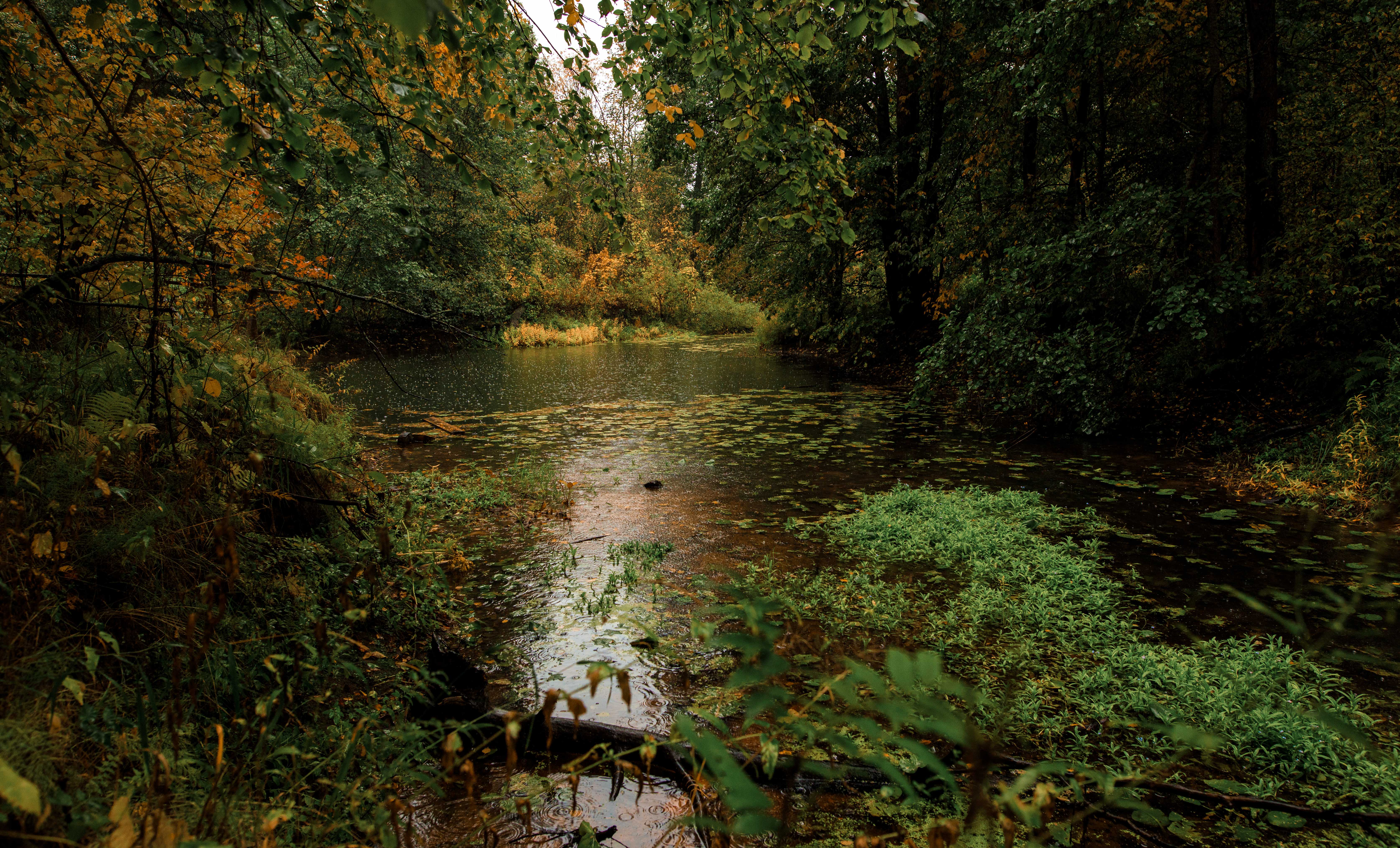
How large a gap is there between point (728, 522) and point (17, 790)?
17.0 ft

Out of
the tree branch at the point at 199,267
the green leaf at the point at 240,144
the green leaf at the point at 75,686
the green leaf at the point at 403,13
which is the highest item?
the green leaf at the point at 240,144

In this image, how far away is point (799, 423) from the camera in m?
10.4

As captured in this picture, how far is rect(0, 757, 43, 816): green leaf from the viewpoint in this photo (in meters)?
0.98

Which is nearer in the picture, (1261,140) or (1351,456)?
(1351,456)

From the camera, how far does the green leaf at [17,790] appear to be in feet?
3.22

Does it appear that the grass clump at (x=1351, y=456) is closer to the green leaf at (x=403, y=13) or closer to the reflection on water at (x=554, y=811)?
the reflection on water at (x=554, y=811)

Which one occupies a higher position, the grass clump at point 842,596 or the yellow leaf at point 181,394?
the yellow leaf at point 181,394

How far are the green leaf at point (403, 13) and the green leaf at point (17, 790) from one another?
3.97 ft

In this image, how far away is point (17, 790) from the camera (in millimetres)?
992

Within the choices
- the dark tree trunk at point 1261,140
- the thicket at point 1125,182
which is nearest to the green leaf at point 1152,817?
the thicket at point 1125,182

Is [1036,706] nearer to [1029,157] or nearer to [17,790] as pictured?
[17,790]

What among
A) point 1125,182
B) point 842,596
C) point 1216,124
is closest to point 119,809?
point 842,596

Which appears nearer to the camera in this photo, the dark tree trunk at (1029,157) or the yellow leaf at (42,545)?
the yellow leaf at (42,545)

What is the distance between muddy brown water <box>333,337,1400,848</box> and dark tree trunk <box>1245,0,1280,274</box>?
2.70 meters
